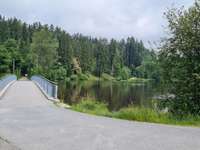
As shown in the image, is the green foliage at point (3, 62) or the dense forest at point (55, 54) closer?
the green foliage at point (3, 62)

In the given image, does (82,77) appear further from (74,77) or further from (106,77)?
(106,77)

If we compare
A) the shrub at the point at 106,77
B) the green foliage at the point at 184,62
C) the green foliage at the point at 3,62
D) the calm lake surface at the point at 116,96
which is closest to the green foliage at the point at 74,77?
the shrub at the point at 106,77

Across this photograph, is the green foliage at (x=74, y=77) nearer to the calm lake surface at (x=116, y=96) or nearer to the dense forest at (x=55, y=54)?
the dense forest at (x=55, y=54)

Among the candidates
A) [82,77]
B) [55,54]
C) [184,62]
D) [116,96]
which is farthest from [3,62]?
[184,62]

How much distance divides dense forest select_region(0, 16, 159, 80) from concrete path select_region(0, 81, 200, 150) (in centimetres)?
4281

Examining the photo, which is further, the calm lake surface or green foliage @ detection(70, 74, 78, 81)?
green foliage @ detection(70, 74, 78, 81)

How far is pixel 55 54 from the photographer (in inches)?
3159

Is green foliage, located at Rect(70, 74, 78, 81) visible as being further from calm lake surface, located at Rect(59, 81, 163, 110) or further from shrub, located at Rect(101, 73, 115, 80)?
calm lake surface, located at Rect(59, 81, 163, 110)

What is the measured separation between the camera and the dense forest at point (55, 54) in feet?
253

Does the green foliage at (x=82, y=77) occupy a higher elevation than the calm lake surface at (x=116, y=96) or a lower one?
higher

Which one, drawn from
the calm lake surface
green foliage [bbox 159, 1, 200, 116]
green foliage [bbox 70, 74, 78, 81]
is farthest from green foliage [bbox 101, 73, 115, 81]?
green foliage [bbox 159, 1, 200, 116]

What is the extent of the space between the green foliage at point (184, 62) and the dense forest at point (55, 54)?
40.3m

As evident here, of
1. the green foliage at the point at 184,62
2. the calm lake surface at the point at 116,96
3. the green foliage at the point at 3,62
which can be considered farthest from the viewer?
the green foliage at the point at 3,62

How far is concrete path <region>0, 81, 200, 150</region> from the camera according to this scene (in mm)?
6184
